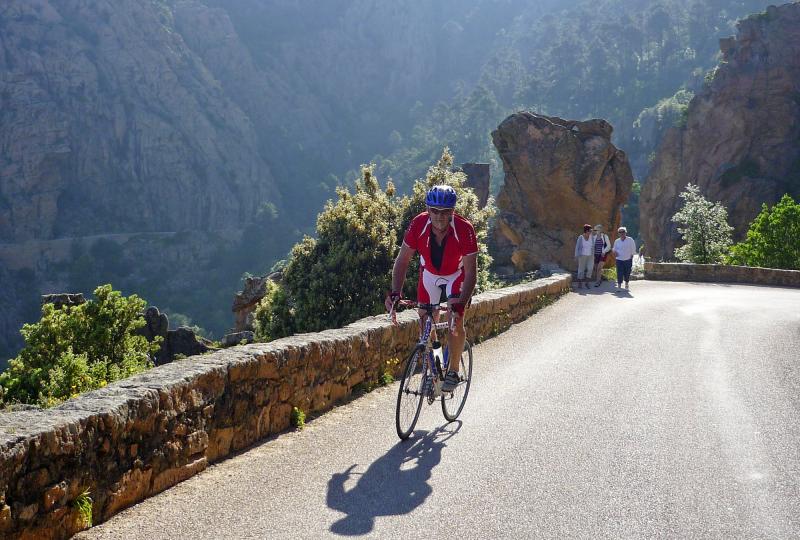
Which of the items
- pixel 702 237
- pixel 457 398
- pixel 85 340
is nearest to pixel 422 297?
pixel 457 398

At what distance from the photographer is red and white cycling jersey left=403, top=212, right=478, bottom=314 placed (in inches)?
227

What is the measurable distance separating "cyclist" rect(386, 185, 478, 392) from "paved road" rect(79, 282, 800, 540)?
0.85 metres

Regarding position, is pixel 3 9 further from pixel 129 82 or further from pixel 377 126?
pixel 377 126

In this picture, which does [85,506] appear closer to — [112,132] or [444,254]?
[444,254]

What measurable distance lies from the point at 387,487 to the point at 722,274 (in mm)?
23036

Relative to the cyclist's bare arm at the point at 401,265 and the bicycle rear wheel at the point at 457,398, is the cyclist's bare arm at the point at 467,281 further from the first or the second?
the bicycle rear wheel at the point at 457,398

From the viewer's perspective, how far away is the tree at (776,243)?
3131cm

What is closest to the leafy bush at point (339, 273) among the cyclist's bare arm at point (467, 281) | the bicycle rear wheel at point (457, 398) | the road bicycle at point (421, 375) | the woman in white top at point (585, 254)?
the bicycle rear wheel at point (457, 398)

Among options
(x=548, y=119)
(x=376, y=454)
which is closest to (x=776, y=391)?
(x=376, y=454)

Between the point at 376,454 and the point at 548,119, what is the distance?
24.3m

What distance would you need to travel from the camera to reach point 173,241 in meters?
105

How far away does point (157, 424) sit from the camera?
4469 millimetres

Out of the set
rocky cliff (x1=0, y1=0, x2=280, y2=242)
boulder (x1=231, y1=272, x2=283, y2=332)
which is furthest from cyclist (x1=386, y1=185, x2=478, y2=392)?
rocky cliff (x1=0, y1=0, x2=280, y2=242)

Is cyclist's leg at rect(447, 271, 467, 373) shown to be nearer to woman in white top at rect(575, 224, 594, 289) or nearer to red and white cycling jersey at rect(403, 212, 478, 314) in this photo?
red and white cycling jersey at rect(403, 212, 478, 314)
